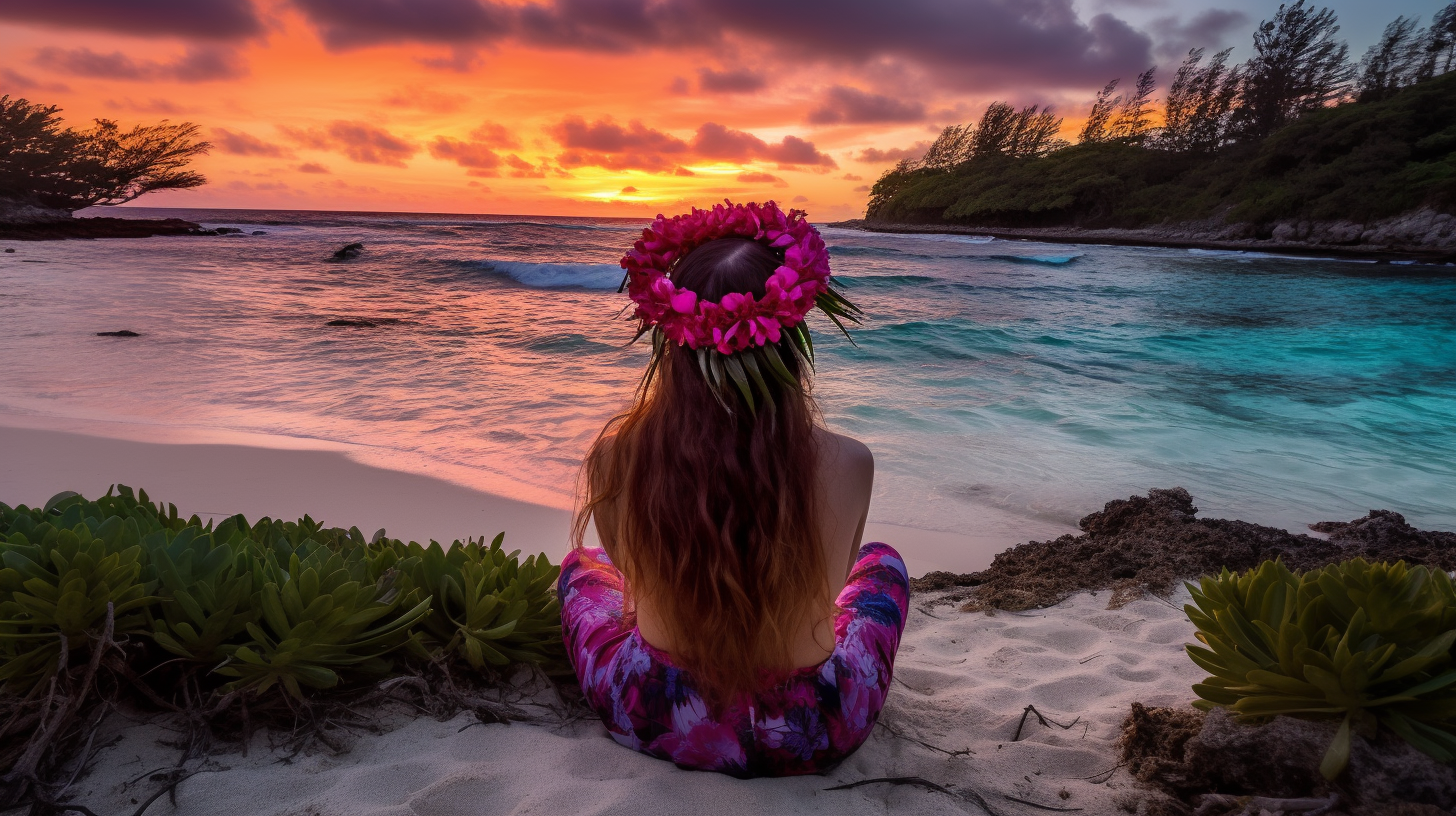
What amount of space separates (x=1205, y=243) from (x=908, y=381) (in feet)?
129

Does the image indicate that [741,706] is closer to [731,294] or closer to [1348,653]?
[731,294]

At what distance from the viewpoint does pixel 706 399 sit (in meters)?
1.62

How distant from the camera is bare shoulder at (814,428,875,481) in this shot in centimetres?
170

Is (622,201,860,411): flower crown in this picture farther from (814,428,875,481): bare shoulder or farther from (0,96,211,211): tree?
(0,96,211,211): tree

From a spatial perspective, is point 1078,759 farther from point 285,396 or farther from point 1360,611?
point 285,396

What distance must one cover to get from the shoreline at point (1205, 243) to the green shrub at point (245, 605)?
36177mm

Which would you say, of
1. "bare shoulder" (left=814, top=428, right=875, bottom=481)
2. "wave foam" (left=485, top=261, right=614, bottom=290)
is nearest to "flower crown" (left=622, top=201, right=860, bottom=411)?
"bare shoulder" (left=814, top=428, right=875, bottom=481)

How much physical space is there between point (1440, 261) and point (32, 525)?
38.4 meters

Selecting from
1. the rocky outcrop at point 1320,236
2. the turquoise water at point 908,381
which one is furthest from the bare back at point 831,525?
the rocky outcrop at point 1320,236

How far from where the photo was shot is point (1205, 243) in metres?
39.5

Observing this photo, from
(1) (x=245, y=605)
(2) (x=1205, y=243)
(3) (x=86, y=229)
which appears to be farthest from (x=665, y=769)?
(2) (x=1205, y=243)

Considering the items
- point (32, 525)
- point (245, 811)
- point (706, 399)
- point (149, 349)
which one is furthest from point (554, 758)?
point (149, 349)

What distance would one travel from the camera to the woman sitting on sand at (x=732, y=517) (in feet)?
5.26

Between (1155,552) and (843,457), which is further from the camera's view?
(1155,552)
